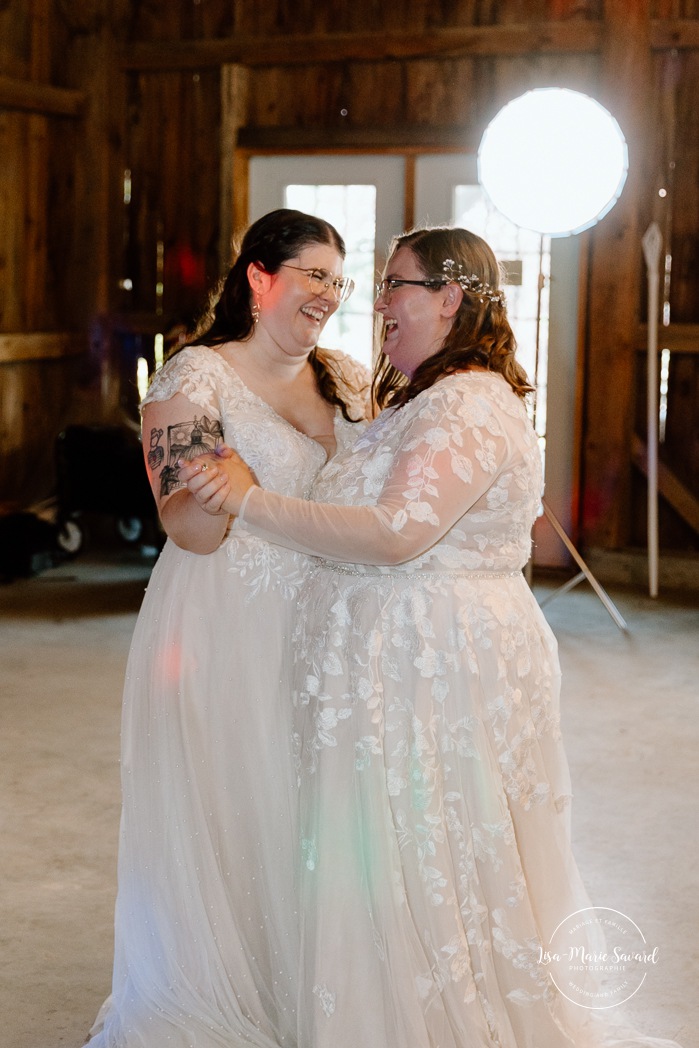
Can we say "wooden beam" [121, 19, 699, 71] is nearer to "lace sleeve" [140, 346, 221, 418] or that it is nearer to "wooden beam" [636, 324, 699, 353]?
"wooden beam" [636, 324, 699, 353]

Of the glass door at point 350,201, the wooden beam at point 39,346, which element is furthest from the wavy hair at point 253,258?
the wooden beam at point 39,346

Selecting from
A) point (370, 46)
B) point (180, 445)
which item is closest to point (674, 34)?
point (370, 46)

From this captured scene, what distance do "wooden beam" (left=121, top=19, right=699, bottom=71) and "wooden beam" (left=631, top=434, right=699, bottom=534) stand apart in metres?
2.18

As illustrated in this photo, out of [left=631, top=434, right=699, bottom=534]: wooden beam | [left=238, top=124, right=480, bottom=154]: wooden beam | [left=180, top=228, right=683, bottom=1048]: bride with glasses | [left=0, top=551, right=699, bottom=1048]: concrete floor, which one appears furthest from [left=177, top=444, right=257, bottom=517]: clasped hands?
[left=238, top=124, right=480, bottom=154]: wooden beam

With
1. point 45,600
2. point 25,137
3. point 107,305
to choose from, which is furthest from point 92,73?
point 45,600

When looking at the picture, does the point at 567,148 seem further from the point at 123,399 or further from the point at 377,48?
the point at 123,399

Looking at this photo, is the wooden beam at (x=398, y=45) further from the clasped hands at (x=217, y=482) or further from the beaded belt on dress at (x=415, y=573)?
the clasped hands at (x=217, y=482)

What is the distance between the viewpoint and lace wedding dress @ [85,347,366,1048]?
2.49 m

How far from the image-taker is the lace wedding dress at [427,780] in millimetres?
2193

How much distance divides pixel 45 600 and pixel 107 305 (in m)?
2.62

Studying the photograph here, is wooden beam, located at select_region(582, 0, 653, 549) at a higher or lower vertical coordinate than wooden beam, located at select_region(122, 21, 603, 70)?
lower

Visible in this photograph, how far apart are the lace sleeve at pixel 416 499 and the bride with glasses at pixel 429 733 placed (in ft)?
0.06

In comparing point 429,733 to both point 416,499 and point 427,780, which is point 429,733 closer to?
point 427,780

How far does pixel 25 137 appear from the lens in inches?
311
